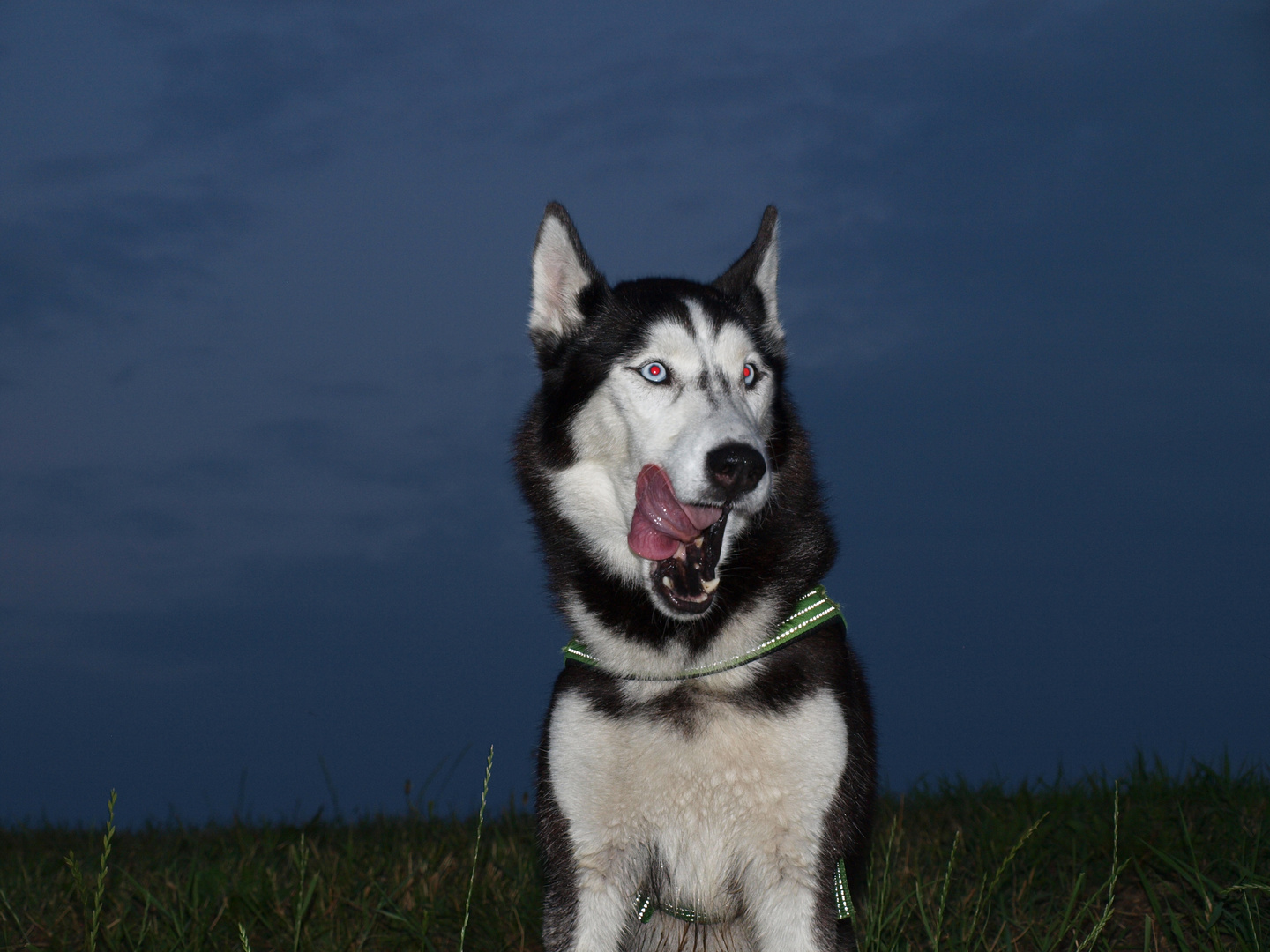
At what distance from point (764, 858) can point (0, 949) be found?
3635 mm

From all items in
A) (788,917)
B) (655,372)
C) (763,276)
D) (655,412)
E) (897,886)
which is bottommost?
(897,886)

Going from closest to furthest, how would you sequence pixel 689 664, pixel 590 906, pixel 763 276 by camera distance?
pixel 590 906 < pixel 689 664 < pixel 763 276

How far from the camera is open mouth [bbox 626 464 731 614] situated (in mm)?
3830

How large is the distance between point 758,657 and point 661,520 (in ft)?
2.14

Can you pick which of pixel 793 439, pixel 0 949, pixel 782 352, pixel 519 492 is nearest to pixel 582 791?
pixel 519 492

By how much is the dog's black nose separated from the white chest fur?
0.84 metres

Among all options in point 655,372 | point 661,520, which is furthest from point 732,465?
point 655,372

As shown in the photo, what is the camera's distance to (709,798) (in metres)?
3.77

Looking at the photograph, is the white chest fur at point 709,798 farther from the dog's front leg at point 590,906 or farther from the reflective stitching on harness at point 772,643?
A: the reflective stitching on harness at point 772,643

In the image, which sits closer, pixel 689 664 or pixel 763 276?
pixel 689 664

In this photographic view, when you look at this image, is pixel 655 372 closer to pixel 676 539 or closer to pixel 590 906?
pixel 676 539

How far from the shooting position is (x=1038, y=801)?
7.23 m

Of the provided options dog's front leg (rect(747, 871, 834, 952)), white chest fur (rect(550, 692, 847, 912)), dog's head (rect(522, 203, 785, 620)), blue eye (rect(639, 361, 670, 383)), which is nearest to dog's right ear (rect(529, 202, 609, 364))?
dog's head (rect(522, 203, 785, 620))

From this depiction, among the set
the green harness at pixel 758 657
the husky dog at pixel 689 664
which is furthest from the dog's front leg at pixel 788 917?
the green harness at pixel 758 657
